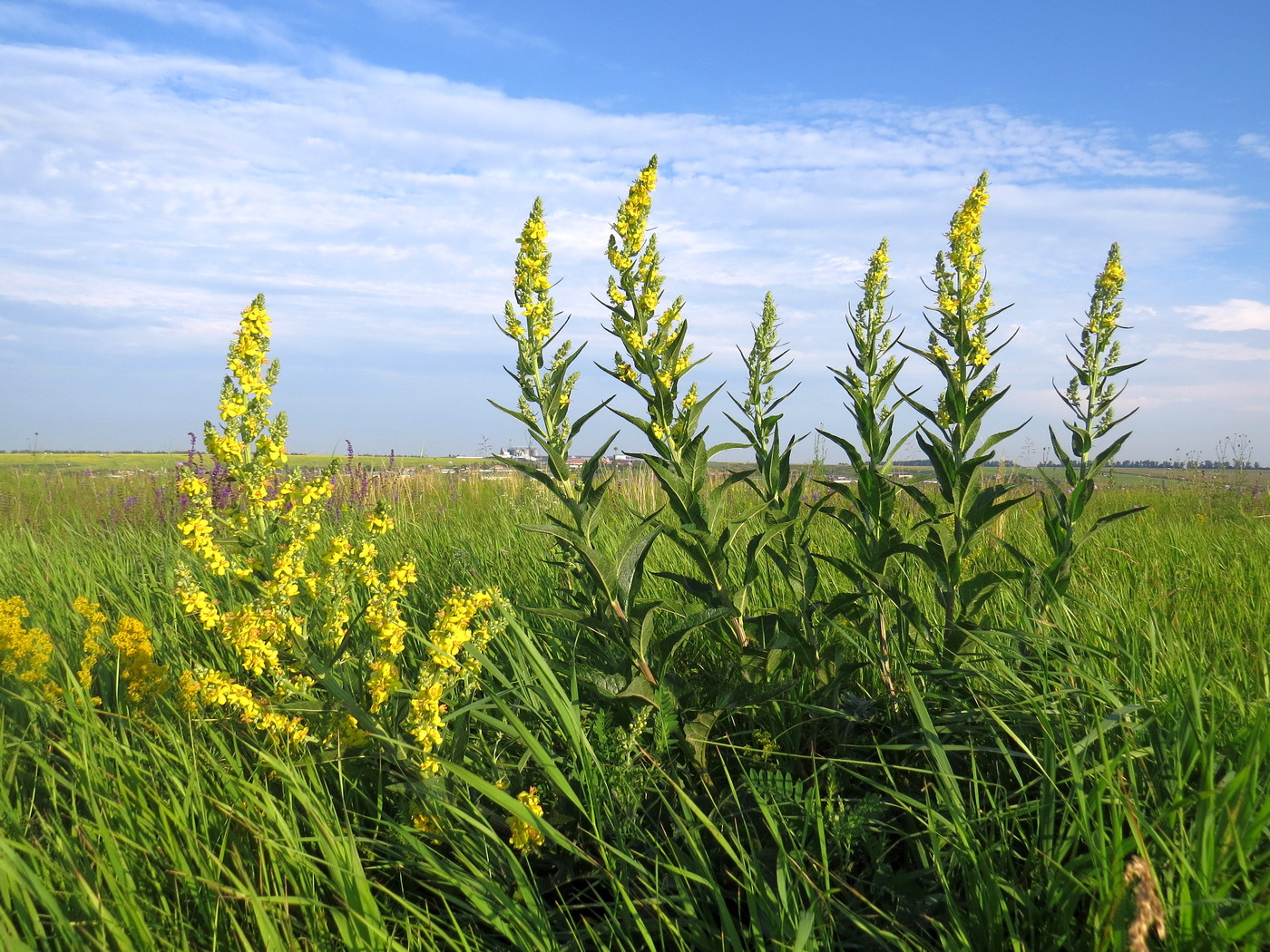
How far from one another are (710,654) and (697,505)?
873mm

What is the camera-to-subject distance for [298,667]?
7.09ft

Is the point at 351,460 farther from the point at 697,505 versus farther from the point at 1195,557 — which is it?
the point at 1195,557

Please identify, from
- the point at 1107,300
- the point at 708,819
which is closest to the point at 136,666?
the point at 708,819

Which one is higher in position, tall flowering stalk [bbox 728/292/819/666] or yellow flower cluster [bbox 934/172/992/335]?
yellow flower cluster [bbox 934/172/992/335]

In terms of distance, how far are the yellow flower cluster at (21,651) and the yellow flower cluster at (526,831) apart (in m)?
1.93

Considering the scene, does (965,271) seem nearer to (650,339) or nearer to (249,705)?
(650,339)

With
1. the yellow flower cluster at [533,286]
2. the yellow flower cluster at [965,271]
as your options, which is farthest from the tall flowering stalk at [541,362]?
the yellow flower cluster at [965,271]

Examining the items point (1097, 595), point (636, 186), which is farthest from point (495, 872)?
point (1097, 595)

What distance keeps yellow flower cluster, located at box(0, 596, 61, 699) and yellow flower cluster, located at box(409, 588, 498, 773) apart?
1.64 m

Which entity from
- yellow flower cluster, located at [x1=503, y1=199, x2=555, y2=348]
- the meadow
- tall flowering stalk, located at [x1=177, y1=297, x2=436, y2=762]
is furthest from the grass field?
yellow flower cluster, located at [x1=503, y1=199, x2=555, y2=348]

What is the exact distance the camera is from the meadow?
157 centimetres

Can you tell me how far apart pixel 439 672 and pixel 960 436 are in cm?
189

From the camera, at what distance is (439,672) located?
2049 mm

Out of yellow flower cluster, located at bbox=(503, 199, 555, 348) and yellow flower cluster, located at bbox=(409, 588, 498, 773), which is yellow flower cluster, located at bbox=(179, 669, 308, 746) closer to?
yellow flower cluster, located at bbox=(409, 588, 498, 773)
